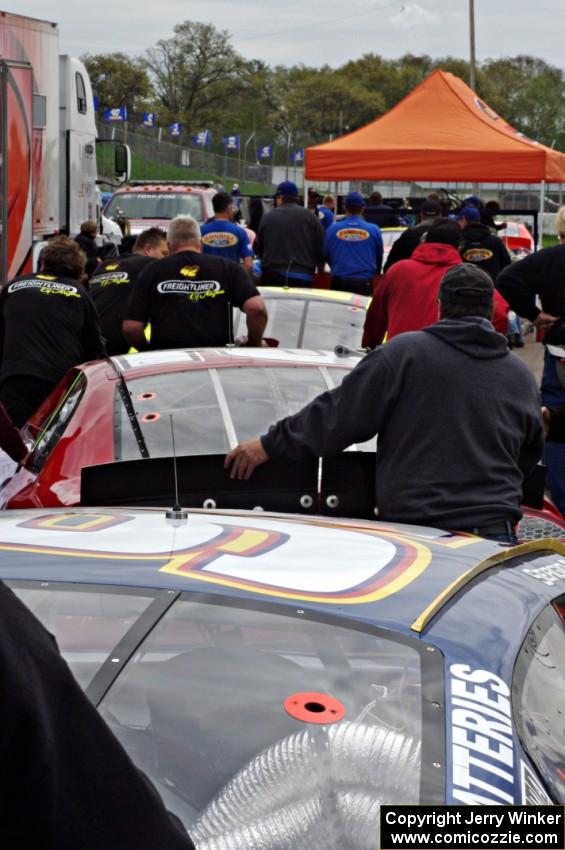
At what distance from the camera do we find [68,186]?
17422 mm

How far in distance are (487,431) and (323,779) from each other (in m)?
2.40

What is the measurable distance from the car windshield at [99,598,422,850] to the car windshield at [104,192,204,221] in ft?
71.3

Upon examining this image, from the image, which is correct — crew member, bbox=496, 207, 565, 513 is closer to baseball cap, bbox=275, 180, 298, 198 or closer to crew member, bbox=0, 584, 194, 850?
crew member, bbox=0, 584, 194, 850

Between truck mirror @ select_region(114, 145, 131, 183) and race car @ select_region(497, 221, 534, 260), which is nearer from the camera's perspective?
truck mirror @ select_region(114, 145, 131, 183)

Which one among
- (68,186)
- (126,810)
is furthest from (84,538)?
(68,186)

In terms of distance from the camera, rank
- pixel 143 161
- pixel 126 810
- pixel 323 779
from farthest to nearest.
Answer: pixel 143 161, pixel 323 779, pixel 126 810

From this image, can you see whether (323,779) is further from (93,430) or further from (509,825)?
(93,430)

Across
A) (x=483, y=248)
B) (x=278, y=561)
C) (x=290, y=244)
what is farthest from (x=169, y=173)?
(x=278, y=561)

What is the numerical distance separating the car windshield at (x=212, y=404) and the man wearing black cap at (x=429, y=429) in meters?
0.93

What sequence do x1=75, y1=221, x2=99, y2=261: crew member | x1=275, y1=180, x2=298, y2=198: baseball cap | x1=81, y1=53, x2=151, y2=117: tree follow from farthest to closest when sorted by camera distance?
x1=81, y1=53, x2=151, y2=117: tree → x1=75, y1=221, x2=99, y2=261: crew member → x1=275, y1=180, x2=298, y2=198: baseball cap

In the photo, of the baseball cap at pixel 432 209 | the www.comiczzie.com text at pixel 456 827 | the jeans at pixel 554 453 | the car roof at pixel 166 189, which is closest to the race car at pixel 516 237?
the car roof at pixel 166 189

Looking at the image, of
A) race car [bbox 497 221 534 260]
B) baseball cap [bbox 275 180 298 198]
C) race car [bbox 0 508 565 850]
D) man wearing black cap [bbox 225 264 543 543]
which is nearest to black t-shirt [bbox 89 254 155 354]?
baseball cap [bbox 275 180 298 198]

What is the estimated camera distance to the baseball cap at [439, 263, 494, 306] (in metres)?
4.59

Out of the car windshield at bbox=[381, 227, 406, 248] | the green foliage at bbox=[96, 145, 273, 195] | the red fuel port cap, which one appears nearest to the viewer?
the red fuel port cap
